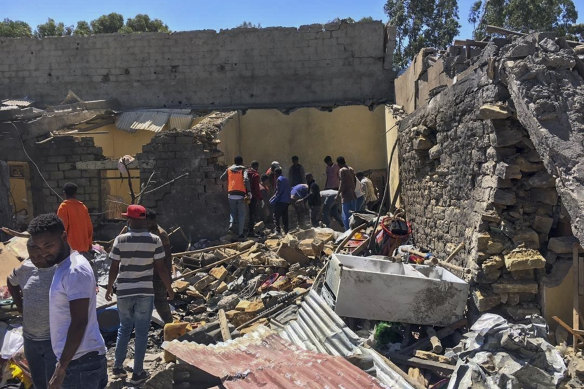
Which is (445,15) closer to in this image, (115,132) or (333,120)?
(333,120)

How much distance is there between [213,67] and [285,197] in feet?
22.6

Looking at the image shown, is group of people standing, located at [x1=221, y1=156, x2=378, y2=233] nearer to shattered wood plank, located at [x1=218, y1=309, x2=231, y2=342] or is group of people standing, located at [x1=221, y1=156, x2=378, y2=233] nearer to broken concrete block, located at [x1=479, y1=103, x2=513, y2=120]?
shattered wood plank, located at [x1=218, y1=309, x2=231, y2=342]

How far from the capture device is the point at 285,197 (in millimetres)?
10477

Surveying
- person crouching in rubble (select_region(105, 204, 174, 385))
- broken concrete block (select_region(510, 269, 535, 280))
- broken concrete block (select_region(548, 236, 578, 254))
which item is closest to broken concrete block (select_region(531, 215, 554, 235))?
broken concrete block (select_region(548, 236, 578, 254))

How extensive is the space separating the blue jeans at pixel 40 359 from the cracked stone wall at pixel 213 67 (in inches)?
505

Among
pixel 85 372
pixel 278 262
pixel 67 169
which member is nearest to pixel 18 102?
pixel 67 169

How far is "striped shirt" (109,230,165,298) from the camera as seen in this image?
4945 millimetres

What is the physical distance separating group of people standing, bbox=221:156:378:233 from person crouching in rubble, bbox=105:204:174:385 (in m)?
4.95

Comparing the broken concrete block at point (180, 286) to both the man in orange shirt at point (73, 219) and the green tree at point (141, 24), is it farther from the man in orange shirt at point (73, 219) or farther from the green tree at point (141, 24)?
the green tree at point (141, 24)

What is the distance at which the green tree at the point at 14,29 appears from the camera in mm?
27681

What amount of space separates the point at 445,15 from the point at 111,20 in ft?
58.5

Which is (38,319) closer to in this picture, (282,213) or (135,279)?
(135,279)

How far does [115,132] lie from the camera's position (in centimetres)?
1510

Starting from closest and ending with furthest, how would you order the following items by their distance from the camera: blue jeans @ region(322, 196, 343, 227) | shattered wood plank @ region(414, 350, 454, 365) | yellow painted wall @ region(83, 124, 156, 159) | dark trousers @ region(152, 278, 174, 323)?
shattered wood plank @ region(414, 350, 454, 365), dark trousers @ region(152, 278, 174, 323), blue jeans @ region(322, 196, 343, 227), yellow painted wall @ region(83, 124, 156, 159)
